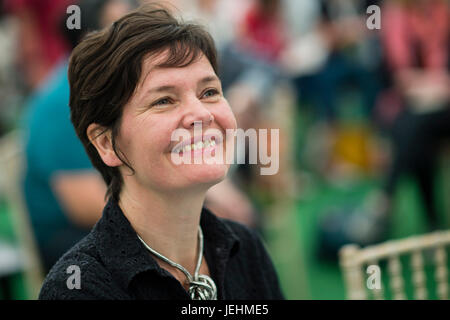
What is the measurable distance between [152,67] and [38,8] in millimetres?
2988

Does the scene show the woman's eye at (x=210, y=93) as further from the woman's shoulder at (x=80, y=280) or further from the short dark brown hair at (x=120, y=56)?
the woman's shoulder at (x=80, y=280)

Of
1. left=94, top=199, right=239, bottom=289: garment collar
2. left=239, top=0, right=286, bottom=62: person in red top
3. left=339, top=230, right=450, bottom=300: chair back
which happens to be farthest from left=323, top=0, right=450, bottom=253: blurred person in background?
left=94, top=199, right=239, bottom=289: garment collar

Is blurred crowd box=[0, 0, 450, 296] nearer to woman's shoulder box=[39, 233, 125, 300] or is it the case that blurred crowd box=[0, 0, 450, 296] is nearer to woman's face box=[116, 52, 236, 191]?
woman's face box=[116, 52, 236, 191]

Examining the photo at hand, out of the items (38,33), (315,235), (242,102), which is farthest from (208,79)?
(38,33)

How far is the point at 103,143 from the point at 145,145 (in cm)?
11

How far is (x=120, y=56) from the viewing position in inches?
38.2

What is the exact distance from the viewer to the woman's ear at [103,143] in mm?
1051

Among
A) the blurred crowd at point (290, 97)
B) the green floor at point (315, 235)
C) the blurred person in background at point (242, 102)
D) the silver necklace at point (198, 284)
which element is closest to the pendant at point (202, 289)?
the silver necklace at point (198, 284)

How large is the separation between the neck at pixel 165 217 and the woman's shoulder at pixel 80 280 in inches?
4.2

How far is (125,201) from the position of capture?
111 centimetres

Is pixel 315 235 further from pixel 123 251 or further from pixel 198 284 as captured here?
pixel 123 251

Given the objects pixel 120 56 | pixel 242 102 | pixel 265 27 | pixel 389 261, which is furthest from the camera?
pixel 265 27

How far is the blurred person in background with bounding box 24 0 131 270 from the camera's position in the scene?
1.93 meters
